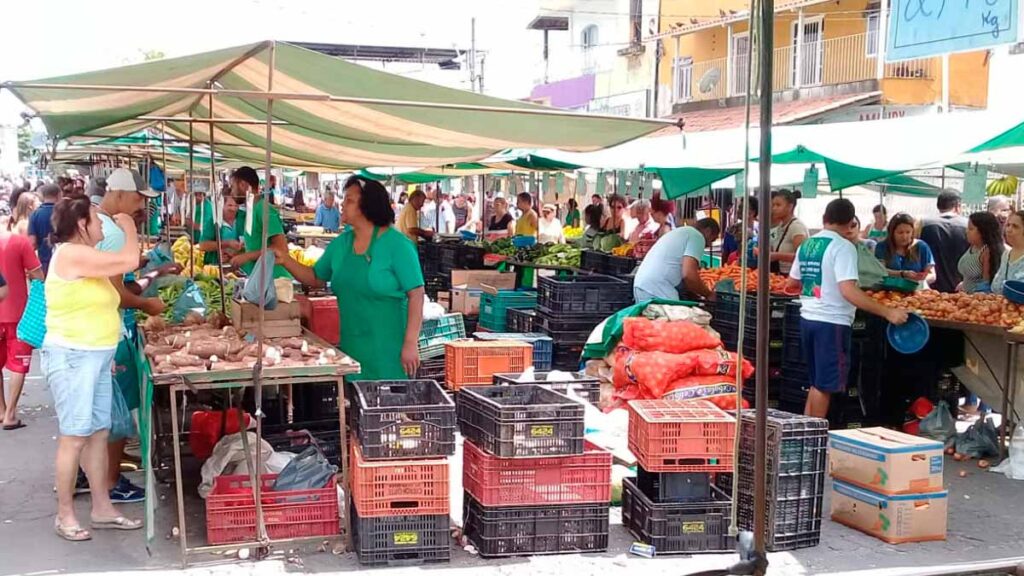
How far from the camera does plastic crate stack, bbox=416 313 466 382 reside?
8734 mm

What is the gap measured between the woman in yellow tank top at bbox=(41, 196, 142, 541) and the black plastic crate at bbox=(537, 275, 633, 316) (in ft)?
16.6

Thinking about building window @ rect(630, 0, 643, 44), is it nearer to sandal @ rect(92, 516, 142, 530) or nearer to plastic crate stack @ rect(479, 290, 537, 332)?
plastic crate stack @ rect(479, 290, 537, 332)

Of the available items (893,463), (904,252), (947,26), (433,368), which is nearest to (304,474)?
(893,463)

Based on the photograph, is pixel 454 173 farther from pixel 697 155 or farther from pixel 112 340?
pixel 112 340

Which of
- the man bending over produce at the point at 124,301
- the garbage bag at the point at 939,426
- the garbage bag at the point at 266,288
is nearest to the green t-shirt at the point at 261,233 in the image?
the man bending over produce at the point at 124,301

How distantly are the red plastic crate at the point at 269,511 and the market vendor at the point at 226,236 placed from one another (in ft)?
12.6

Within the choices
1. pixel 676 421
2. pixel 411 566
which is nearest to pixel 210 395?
pixel 411 566

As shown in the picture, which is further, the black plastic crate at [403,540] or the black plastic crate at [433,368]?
the black plastic crate at [433,368]

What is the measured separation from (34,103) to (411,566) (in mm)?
3385

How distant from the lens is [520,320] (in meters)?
10.2

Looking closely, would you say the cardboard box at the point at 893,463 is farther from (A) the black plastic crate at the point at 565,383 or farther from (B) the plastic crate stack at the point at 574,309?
(B) the plastic crate stack at the point at 574,309

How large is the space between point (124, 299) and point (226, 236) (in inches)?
173

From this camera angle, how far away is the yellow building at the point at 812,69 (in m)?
22.0

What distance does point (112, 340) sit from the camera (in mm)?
5078
